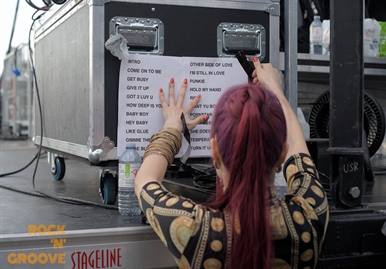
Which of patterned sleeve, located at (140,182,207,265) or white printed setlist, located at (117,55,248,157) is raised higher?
white printed setlist, located at (117,55,248,157)

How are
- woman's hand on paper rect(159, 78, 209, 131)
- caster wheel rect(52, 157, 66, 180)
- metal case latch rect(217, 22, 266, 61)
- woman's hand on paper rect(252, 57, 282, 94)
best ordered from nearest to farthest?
woman's hand on paper rect(252, 57, 282, 94)
woman's hand on paper rect(159, 78, 209, 131)
metal case latch rect(217, 22, 266, 61)
caster wheel rect(52, 157, 66, 180)

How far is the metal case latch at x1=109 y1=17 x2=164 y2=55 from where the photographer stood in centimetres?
201

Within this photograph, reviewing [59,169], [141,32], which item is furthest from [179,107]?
[59,169]

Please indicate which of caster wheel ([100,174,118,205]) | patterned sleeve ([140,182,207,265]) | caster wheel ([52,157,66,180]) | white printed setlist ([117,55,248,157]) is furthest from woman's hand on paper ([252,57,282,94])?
caster wheel ([52,157,66,180])

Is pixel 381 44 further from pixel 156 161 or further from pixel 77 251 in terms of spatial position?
pixel 77 251

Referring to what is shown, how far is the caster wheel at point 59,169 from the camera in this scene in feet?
9.94

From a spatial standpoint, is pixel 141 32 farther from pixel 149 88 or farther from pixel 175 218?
pixel 175 218

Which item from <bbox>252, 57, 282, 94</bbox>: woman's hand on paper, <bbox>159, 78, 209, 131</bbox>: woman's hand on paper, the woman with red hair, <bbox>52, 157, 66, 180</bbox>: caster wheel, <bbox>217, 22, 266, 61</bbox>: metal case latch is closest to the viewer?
the woman with red hair

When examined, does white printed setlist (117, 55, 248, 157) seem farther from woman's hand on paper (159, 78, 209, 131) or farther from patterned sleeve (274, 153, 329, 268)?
patterned sleeve (274, 153, 329, 268)

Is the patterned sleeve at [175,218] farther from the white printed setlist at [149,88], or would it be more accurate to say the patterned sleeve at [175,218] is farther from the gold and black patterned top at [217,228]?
the white printed setlist at [149,88]

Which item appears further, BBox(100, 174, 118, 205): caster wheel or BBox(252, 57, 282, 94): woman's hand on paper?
BBox(100, 174, 118, 205): caster wheel

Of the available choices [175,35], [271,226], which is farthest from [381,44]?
[271,226]

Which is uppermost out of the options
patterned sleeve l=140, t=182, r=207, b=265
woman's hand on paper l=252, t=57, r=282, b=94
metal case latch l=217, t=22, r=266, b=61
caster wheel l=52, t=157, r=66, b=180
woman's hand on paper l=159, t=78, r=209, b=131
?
metal case latch l=217, t=22, r=266, b=61

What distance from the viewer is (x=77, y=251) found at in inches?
60.3
